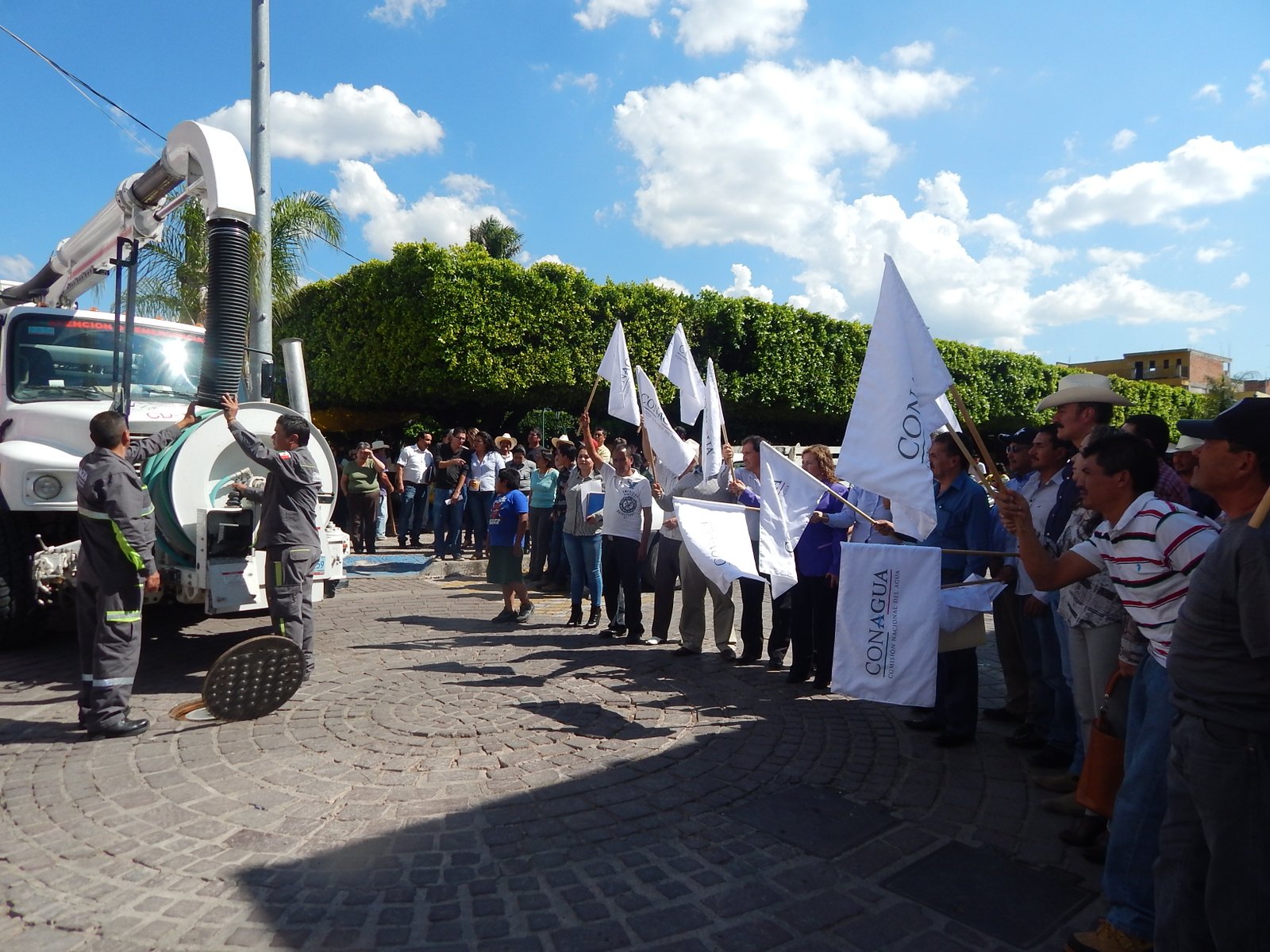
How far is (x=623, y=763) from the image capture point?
4.48 meters

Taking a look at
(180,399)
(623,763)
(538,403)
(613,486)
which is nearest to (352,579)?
(180,399)

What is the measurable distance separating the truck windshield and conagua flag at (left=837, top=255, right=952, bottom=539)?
586 centimetres

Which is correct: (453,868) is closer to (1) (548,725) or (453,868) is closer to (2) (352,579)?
(1) (548,725)

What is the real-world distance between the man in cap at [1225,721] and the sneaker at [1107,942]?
1.29ft

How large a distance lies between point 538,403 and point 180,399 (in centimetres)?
1493

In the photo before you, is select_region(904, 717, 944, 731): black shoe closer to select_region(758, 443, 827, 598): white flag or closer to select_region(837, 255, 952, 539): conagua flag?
select_region(758, 443, 827, 598): white flag

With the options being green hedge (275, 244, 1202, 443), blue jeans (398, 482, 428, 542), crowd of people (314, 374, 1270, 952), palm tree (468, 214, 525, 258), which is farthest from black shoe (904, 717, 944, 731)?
palm tree (468, 214, 525, 258)

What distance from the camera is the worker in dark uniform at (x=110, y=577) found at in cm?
481

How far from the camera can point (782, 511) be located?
19.4 feet

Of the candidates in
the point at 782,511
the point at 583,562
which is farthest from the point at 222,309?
the point at 782,511

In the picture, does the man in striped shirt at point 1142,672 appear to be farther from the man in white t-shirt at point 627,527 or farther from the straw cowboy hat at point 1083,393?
the man in white t-shirt at point 627,527

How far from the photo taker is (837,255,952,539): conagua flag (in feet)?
13.7

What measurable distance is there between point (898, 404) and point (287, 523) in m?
4.13

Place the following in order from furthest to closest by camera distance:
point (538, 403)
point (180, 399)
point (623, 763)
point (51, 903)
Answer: point (538, 403)
point (180, 399)
point (623, 763)
point (51, 903)
